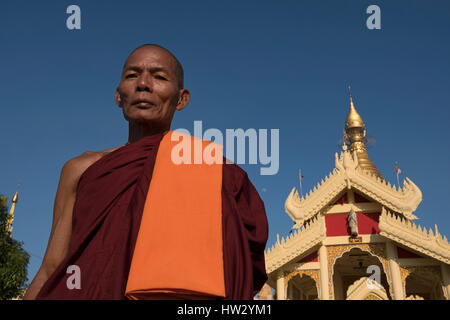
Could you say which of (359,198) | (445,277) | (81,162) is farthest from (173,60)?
(359,198)

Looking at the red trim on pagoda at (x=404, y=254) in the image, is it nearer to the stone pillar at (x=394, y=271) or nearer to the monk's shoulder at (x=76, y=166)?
the stone pillar at (x=394, y=271)

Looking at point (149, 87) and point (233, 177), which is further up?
point (149, 87)

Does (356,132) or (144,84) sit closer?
(144,84)

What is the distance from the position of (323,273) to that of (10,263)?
16210 millimetres

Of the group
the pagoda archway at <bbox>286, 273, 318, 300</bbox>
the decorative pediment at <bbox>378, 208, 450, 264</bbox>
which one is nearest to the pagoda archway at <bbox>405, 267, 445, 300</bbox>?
the decorative pediment at <bbox>378, 208, 450, 264</bbox>

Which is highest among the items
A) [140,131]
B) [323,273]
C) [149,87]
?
[149,87]

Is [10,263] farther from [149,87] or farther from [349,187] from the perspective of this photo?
[149,87]

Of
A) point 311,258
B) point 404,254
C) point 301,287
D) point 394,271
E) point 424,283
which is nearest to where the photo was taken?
point 394,271

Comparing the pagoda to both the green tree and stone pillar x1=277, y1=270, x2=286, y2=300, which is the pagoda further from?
the green tree

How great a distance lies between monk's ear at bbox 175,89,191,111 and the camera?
2322 mm

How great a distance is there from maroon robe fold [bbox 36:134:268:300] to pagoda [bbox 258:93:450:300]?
12076 millimetres

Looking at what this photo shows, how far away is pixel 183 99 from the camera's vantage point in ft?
7.74

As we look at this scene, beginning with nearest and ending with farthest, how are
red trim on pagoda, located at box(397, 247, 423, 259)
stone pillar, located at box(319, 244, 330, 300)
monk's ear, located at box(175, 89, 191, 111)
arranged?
monk's ear, located at box(175, 89, 191, 111) < red trim on pagoda, located at box(397, 247, 423, 259) < stone pillar, located at box(319, 244, 330, 300)
